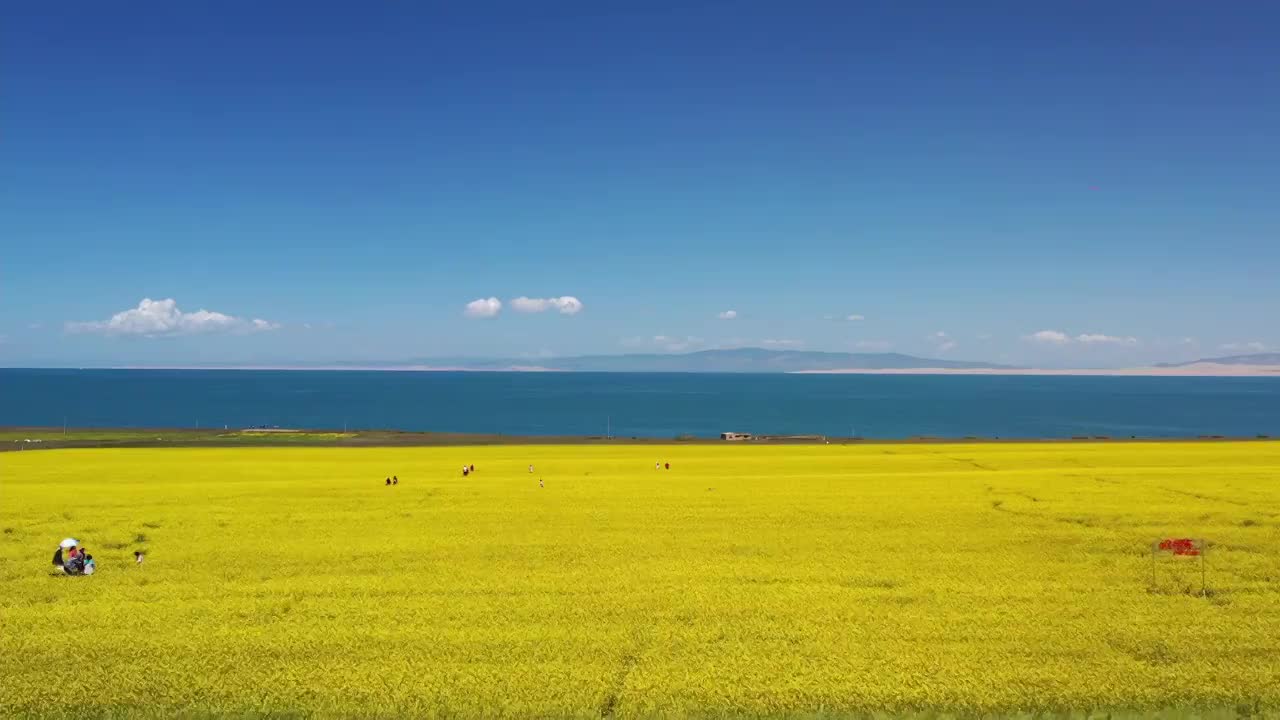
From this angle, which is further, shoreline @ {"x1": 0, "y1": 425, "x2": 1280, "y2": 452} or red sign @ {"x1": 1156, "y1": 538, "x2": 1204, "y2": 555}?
shoreline @ {"x1": 0, "y1": 425, "x2": 1280, "y2": 452}

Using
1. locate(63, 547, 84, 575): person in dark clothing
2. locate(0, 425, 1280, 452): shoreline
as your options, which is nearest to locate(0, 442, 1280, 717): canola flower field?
locate(63, 547, 84, 575): person in dark clothing

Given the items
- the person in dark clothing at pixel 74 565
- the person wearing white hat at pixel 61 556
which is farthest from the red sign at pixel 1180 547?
the person wearing white hat at pixel 61 556

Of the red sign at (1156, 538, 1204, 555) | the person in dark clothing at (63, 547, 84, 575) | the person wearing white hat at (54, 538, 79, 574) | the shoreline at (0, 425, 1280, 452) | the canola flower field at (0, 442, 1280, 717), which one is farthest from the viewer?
the shoreline at (0, 425, 1280, 452)

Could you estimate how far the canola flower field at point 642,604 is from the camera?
38.4 feet

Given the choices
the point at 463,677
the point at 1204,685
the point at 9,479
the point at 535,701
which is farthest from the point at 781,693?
the point at 9,479

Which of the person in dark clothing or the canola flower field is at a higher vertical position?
the person in dark clothing

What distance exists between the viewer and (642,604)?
53.1 ft

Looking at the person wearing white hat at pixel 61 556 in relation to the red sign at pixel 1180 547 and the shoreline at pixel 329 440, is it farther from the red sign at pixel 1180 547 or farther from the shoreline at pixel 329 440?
the shoreline at pixel 329 440

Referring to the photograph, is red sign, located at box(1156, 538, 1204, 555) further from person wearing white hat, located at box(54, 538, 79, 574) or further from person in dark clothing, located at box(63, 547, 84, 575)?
person wearing white hat, located at box(54, 538, 79, 574)

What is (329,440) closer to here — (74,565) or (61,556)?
(61,556)

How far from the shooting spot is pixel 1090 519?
85.3 feet

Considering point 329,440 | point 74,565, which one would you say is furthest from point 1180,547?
point 329,440

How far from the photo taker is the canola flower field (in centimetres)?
1170

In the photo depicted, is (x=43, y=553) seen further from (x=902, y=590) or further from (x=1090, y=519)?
(x=1090, y=519)
